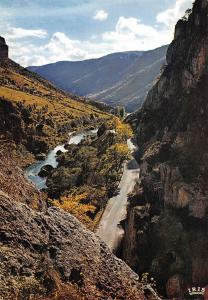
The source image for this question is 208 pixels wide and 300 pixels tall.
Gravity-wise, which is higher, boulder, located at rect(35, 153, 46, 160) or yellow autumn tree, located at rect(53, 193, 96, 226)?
yellow autumn tree, located at rect(53, 193, 96, 226)

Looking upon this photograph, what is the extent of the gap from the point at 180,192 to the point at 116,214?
19.8 meters

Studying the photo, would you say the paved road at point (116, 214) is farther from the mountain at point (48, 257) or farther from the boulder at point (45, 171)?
the mountain at point (48, 257)

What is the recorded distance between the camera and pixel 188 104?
109 metres

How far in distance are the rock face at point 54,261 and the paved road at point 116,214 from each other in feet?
215

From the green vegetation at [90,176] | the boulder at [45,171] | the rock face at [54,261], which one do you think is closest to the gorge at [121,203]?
the rock face at [54,261]

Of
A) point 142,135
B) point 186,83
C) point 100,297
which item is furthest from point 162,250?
point 142,135

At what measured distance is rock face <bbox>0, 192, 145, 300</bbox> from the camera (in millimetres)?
17188

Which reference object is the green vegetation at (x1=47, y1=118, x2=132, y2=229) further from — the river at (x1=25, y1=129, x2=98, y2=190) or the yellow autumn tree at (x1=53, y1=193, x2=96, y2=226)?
the river at (x1=25, y1=129, x2=98, y2=190)

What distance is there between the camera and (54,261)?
19328mm

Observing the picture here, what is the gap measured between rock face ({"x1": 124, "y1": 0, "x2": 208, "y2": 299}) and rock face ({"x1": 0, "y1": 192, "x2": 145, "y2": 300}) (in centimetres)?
5426

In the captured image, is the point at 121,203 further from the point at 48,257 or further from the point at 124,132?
the point at 48,257

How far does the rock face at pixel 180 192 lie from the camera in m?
77.7

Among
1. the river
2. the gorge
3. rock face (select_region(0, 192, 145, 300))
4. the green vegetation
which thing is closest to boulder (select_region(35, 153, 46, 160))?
the gorge

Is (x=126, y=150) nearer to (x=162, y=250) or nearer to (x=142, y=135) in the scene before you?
(x=142, y=135)
